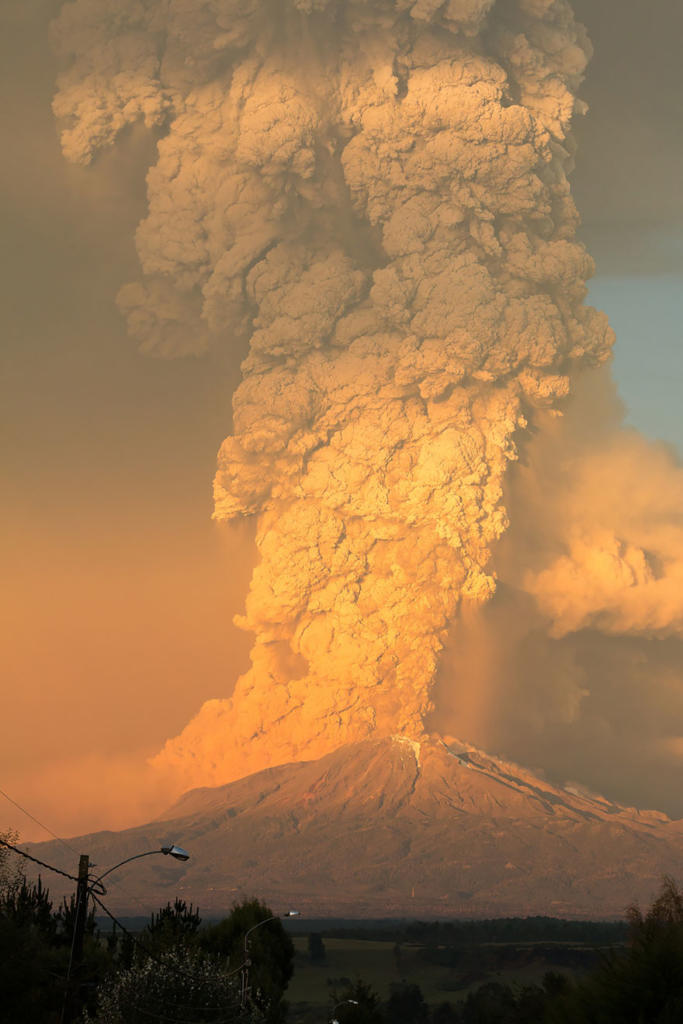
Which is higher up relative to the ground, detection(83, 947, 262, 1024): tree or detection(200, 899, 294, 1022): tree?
detection(200, 899, 294, 1022): tree

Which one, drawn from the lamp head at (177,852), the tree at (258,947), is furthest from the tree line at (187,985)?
the lamp head at (177,852)

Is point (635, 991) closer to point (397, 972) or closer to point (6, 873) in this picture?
point (6, 873)

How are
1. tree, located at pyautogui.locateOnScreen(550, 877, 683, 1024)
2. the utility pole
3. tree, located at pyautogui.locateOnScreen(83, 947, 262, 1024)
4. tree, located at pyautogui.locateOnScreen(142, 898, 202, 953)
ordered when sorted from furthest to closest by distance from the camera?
tree, located at pyautogui.locateOnScreen(142, 898, 202, 953) → tree, located at pyautogui.locateOnScreen(83, 947, 262, 1024) → tree, located at pyautogui.locateOnScreen(550, 877, 683, 1024) → the utility pole

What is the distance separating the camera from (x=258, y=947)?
43.7 meters

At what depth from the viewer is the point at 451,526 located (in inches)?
4003

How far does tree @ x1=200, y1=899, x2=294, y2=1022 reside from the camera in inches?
1607

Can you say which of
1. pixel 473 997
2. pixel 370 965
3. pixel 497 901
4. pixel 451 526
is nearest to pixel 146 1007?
pixel 473 997

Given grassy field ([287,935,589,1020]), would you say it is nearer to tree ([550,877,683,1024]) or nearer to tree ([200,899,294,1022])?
tree ([200,899,294,1022])

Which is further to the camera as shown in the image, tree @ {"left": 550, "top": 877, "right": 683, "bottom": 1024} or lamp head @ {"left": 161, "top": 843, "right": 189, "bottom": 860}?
tree @ {"left": 550, "top": 877, "right": 683, "bottom": 1024}

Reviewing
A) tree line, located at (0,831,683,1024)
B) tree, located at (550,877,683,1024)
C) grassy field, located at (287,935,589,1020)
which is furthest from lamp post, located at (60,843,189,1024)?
grassy field, located at (287,935,589,1020)

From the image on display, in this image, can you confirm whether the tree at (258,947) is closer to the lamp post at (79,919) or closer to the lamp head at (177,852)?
the lamp post at (79,919)

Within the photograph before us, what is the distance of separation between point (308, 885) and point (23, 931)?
13090 centimetres

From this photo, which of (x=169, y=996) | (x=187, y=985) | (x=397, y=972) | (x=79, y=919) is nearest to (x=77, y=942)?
(x=79, y=919)

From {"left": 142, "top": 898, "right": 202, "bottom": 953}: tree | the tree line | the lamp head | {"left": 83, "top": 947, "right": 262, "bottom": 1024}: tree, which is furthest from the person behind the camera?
{"left": 142, "top": 898, "right": 202, "bottom": 953}: tree
